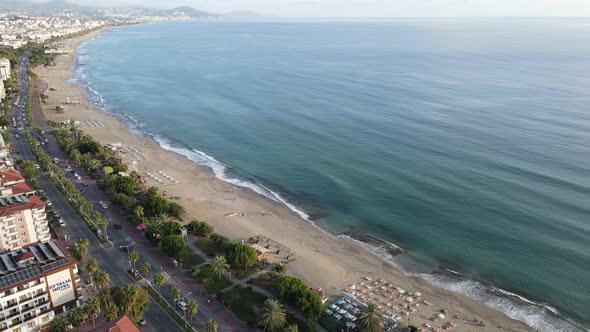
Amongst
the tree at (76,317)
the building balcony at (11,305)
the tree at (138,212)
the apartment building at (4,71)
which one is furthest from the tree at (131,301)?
the apartment building at (4,71)

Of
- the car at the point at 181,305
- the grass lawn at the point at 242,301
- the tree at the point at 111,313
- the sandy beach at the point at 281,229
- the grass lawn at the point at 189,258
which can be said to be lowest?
the sandy beach at the point at 281,229

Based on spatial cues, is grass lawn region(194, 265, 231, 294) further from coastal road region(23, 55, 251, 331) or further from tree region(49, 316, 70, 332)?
tree region(49, 316, 70, 332)

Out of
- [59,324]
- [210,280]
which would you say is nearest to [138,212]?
[210,280]

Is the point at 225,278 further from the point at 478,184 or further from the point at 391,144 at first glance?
the point at 391,144

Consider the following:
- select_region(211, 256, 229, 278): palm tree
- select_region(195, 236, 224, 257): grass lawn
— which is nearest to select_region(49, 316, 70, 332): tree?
select_region(211, 256, 229, 278): palm tree

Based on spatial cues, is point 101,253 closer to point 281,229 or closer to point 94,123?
point 281,229

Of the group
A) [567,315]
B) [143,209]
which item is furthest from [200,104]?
[567,315]

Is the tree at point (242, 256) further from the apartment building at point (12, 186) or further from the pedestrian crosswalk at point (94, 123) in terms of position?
the pedestrian crosswalk at point (94, 123)
